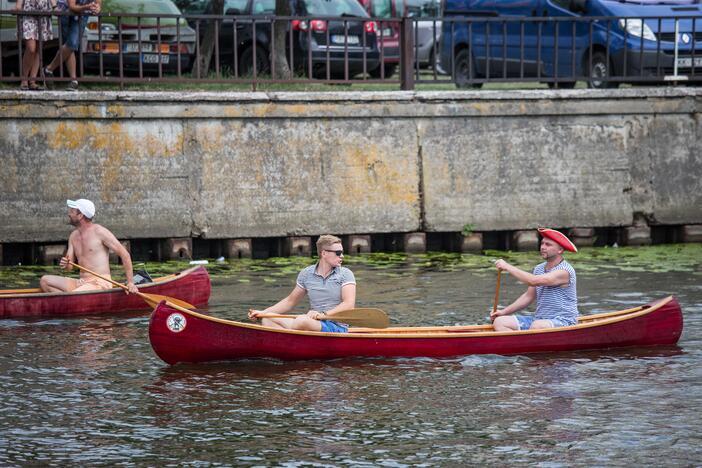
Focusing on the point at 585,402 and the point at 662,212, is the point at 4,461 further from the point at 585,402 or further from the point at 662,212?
the point at 662,212

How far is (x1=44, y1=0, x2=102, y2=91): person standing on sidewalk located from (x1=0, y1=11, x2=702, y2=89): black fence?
15 cm

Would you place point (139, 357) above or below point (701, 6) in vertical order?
below

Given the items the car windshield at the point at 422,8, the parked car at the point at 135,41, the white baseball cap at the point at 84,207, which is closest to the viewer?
the white baseball cap at the point at 84,207

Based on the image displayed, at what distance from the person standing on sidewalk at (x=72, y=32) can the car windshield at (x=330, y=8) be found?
5.23 meters

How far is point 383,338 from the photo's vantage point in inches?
434

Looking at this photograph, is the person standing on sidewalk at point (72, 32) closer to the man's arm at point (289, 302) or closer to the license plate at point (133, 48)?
the license plate at point (133, 48)

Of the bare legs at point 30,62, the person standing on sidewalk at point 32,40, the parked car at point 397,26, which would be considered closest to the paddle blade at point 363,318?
the person standing on sidewalk at point 32,40

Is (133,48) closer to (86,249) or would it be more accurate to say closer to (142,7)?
(142,7)

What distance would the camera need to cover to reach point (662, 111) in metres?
18.1

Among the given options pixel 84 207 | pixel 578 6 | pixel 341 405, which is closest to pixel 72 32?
pixel 84 207

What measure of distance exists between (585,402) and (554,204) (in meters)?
8.50

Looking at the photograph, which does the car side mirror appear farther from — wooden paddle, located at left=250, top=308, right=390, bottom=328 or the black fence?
wooden paddle, located at left=250, top=308, right=390, bottom=328

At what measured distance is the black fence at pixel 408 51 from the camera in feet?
57.3

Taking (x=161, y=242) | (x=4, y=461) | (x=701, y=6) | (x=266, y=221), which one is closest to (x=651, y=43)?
(x=701, y=6)
